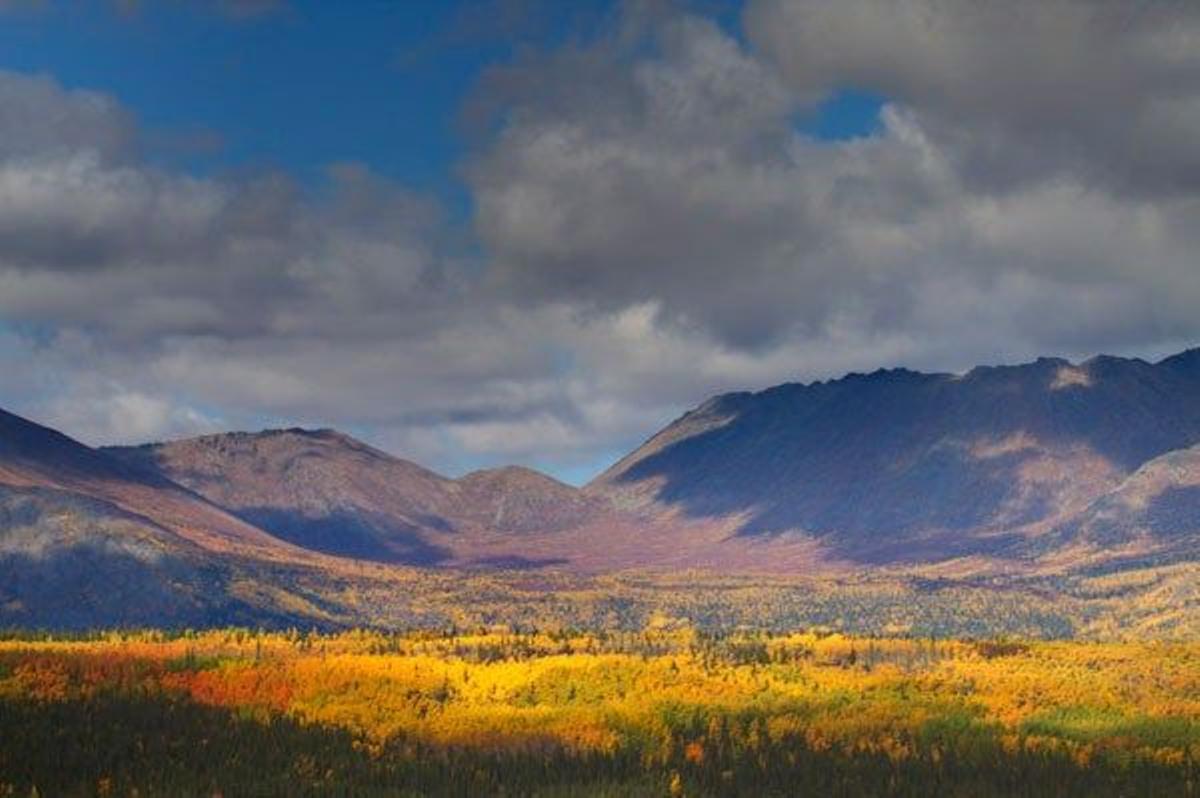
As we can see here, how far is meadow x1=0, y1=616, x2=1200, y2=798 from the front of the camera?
29734 millimetres

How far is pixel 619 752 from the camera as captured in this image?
117 feet

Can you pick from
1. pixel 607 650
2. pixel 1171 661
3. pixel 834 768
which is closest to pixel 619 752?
pixel 834 768

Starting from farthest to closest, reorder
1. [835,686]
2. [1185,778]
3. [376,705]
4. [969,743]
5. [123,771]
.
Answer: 1. [835,686]
2. [376,705]
3. [969,743]
4. [1185,778]
5. [123,771]

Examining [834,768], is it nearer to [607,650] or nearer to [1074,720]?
[1074,720]

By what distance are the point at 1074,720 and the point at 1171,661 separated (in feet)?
80.6

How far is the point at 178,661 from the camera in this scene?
49875mm

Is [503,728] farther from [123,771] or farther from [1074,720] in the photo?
[1074,720]

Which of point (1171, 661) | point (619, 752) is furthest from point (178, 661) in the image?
point (1171, 661)

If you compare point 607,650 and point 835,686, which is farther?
point 607,650

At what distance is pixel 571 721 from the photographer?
4206 centimetres

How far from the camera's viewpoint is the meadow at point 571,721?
29.7 m

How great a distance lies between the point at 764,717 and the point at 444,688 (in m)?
12.1

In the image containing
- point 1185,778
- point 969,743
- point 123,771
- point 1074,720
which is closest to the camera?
point 123,771

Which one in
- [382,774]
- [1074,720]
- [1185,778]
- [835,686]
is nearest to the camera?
[382,774]
